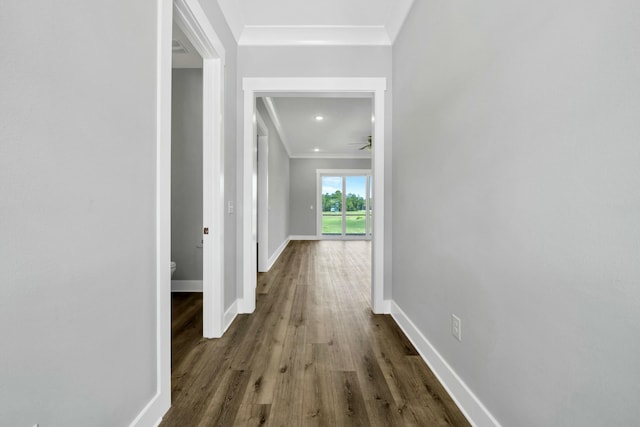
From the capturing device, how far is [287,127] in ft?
19.5

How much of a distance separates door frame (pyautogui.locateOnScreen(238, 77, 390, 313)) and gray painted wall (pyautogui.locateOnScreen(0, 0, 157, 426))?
56.0 inches

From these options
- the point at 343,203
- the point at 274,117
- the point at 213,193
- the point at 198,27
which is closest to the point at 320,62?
the point at 198,27

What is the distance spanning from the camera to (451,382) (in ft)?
5.06

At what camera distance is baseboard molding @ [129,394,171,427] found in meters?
1.20

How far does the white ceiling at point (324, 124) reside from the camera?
4492mm

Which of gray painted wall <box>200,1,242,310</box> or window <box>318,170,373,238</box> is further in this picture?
window <box>318,170,373,238</box>

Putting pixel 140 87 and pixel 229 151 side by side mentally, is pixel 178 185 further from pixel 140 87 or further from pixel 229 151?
pixel 140 87

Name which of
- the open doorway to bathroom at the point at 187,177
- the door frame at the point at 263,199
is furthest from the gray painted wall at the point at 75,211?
the door frame at the point at 263,199

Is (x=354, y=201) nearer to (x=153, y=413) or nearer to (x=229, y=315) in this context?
(x=229, y=315)

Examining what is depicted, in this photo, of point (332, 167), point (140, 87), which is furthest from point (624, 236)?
point (332, 167)

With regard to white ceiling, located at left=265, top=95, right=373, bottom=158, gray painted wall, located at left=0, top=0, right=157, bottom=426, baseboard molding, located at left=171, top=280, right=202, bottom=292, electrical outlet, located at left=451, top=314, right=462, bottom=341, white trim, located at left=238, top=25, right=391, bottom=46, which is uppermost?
white ceiling, located at left=265, top=95, right=373, bottom=158

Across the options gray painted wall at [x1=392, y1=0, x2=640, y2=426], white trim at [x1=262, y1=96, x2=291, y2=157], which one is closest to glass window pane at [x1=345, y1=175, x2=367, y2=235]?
white trim at [x1=262, y1=96, x2=291, y2=157]

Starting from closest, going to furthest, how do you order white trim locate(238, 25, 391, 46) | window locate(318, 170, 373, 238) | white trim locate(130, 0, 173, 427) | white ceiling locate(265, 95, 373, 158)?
1. white trim locate(130, 0, 173, 427)
2. white trim locate(238, 25, 391, 46)
3. white ceiling locate(265, 95, 373, 158)
4. window locate(318, 170, 373, 238)

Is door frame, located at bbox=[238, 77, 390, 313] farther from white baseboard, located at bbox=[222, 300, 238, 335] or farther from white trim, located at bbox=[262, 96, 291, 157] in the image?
white trim, located at bbox=[262, 96, 291, 157]
